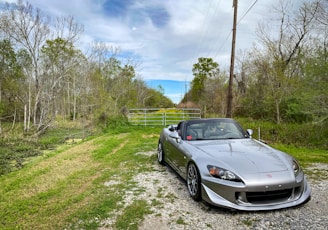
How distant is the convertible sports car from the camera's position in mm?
2742

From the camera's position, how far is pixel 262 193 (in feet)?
9.01

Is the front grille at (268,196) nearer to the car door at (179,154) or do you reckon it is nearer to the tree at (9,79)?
the car door at (179,154)

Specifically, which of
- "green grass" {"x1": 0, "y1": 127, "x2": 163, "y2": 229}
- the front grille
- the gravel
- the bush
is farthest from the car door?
the bush

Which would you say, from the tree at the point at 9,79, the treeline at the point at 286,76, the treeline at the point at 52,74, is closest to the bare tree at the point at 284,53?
the treeline at the point at 286,76

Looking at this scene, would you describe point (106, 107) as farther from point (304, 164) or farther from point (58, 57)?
point (304, 164)

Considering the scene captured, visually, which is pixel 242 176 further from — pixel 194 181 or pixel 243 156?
pixel 194 181

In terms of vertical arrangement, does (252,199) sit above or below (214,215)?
above

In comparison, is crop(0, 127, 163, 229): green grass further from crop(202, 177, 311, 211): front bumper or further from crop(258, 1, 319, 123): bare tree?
crop(258, 1, 319, 123): bare tree

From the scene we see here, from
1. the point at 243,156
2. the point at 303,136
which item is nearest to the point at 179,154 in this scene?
the point at 243,156

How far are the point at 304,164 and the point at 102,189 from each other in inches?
190

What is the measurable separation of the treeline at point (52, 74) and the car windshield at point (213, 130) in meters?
13.7

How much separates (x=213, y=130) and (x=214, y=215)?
75.4 inches

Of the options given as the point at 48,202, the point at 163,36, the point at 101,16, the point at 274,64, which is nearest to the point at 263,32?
the point at 274,64

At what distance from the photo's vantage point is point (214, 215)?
286 centimetres
